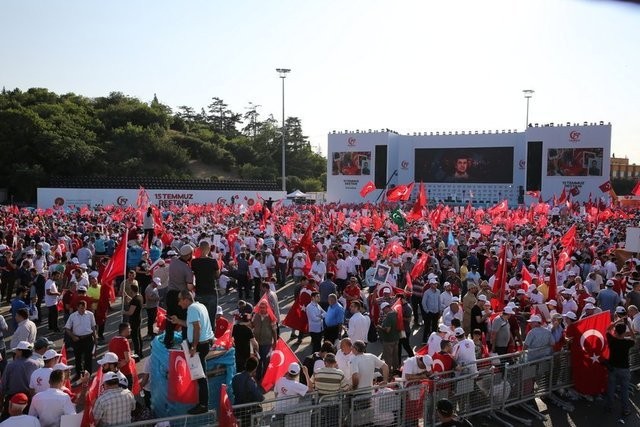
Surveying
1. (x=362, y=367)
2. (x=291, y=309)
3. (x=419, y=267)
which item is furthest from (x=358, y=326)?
(x=419, y=267)

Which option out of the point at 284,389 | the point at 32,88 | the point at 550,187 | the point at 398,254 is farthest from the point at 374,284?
the point at 32,88

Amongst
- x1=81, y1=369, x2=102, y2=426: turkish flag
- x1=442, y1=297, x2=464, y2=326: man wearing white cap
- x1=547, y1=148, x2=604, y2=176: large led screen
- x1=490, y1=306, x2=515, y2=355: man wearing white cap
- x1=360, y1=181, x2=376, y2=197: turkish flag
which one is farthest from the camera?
x1=547, y1=148, x2=604, y2=176: large led screen

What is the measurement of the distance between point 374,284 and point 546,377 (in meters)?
5.36

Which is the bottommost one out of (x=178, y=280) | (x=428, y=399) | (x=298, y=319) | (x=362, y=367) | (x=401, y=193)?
(x=428, y=399)

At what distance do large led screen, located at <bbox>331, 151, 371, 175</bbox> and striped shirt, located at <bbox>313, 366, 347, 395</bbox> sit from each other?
52856mm

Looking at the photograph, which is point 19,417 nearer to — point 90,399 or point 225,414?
point 90,399

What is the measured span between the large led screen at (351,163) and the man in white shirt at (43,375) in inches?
2108

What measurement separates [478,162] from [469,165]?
0.81 m

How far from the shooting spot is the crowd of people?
6668 mm

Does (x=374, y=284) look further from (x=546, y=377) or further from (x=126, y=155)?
(x=126, y=155)

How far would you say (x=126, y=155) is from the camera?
66688 millimetres

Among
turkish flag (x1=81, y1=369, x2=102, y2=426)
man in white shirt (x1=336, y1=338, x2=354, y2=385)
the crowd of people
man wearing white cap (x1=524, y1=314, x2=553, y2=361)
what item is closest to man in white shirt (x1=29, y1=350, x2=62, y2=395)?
the crowd of people

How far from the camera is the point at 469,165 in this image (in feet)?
186

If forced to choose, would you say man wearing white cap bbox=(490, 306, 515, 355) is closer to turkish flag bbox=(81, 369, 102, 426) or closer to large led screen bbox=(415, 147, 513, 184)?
turkish flag bbox=(81, 369, 102, 426)
